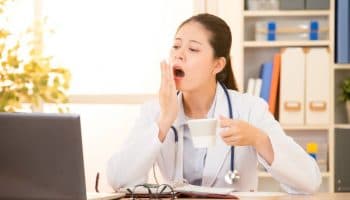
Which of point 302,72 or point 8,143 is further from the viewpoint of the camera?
point 302,72

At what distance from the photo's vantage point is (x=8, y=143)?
1513 millimetres

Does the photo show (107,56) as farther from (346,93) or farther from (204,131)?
(204,131)

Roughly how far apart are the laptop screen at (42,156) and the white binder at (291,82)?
7.80ft

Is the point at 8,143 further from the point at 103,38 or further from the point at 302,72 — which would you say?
the point at 103,38

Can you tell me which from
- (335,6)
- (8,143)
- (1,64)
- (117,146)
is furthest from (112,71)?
(8,143)

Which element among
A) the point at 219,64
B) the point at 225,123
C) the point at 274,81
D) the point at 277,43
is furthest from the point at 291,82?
the point at 225,123

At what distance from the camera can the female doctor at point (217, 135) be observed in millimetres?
2084

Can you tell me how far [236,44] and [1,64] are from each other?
1.47 metres

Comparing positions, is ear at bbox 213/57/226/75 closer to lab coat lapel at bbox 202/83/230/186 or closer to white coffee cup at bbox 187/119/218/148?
lab coat lapel at bbox 202/83/230/186

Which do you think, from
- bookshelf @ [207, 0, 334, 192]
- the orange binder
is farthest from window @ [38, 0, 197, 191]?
the orange binder

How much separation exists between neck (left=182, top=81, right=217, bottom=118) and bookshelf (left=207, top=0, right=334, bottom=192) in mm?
1392

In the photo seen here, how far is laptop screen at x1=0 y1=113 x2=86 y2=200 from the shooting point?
4.85 ft

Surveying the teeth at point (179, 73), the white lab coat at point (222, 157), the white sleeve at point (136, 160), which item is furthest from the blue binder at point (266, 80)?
the white sleeve at point (136, 160)

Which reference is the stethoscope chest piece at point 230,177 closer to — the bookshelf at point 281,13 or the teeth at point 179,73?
the teeth at point 179,73
